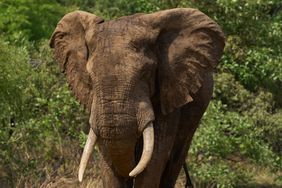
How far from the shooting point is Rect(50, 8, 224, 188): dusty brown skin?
620 centimetres

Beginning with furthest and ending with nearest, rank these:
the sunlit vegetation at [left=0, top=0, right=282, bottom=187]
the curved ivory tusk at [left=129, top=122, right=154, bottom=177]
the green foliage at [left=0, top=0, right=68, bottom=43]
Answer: the green foliage at [left=0, top=0, right=68, bottom=43] → the sunlit vegetation at [left=0, top=0, right=282, bottom=187] → the curved ivory tusk at [left=129, top=122, right=154, bottom=177]

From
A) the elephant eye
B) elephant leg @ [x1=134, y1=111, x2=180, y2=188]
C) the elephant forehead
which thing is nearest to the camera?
the elephant forehead

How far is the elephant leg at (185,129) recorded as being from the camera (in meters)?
7.62

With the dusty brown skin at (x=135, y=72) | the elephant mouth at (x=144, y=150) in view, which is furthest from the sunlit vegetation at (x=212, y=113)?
the elephant mouth at (x=144, y=150)

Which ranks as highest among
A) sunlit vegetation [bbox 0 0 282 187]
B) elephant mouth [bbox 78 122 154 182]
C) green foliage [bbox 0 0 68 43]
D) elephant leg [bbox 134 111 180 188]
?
elephant mouth [bbox 78 122 154 182]

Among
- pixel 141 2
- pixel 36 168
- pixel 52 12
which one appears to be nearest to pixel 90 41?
pixel 36 168

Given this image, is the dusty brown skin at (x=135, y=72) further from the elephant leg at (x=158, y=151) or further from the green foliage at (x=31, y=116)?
the green foliage at (x=31, y=116)

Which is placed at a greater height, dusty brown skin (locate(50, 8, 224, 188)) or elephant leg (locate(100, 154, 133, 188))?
dusty brown skin (locate(50, 8, 224, 188))

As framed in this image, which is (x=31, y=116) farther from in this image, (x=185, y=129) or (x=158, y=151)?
(x=158, y=151)

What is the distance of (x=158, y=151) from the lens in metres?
6.84

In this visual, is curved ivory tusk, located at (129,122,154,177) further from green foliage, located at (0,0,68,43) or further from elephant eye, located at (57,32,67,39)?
green foliage, located at (0,0,68,43)

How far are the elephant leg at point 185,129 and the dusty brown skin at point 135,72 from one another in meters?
0.13

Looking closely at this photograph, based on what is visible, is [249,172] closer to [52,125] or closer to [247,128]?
[247,128]

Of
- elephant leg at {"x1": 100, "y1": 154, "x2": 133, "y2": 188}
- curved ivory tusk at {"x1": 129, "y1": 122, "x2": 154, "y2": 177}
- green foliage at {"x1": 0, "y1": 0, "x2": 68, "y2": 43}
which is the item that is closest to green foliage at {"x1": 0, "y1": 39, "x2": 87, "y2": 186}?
elephant leg at {"x1": 100, "y1": 154, "x2": 133, "y2": 188}
